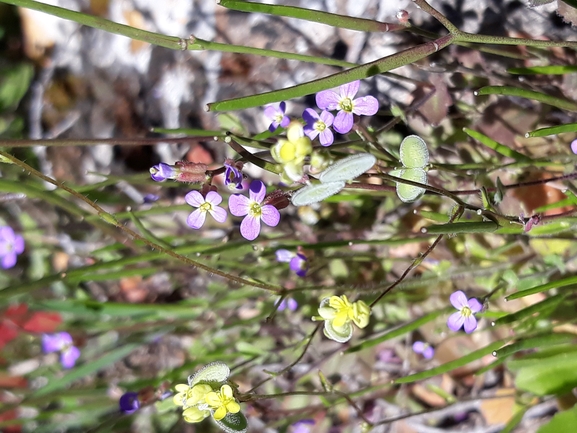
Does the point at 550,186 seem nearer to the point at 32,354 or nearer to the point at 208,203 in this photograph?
the point at 208,203

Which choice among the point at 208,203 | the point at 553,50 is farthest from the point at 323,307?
the point at 553,50

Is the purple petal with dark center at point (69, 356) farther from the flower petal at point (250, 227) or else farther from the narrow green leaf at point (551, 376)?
the narrow green leaf at point (551, 376)

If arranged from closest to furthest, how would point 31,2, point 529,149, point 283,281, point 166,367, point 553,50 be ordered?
point 31,2 < point 553,50 < point 529,149 < point 283,281 < point 166,367

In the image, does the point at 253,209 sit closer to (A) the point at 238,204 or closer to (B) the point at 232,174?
(A) the point at 238,204

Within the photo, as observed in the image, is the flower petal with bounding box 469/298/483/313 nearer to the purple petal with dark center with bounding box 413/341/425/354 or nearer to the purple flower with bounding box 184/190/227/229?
the purple petal with dark center with bounding box 413/341/425/354

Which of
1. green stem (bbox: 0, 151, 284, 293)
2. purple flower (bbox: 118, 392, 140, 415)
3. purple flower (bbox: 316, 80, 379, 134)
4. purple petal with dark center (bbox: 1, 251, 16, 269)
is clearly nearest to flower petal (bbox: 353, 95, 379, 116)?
purple flower (bbox: 316, 80, 379, 134)
